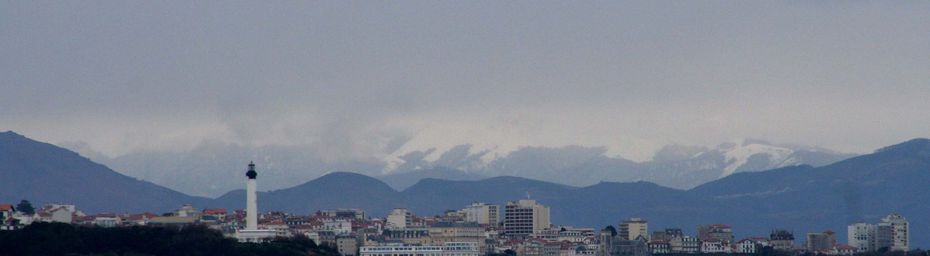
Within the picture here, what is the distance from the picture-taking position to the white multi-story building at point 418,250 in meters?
113

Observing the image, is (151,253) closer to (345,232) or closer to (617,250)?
(345,232)

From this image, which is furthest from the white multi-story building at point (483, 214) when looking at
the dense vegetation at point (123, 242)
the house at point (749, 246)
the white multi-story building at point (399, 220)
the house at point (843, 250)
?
the dense vegetation at point (123, 242)

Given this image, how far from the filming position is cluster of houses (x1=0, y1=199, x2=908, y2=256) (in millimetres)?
115812

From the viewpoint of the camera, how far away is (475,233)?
132m

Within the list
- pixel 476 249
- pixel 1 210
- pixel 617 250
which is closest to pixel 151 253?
pixel 1 210

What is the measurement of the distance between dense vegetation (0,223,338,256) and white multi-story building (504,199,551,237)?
67.5m

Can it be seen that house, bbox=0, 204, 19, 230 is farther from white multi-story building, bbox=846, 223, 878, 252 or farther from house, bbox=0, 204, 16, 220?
white multi-story building, bbox=846, 223, 878, 252

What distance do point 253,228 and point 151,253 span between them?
102 feet

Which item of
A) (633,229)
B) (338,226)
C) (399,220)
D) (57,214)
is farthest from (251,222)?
(633,229)

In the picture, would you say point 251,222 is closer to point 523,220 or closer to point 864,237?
point 523,220

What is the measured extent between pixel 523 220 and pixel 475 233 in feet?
77.1

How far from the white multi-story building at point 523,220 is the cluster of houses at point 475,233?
0.07 metres

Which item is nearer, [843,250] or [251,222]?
[251,222]

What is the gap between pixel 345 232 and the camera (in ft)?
421
